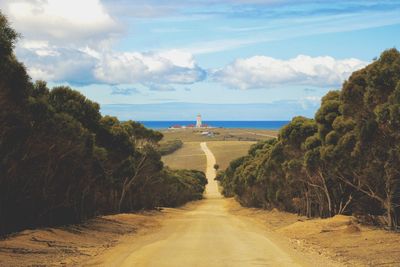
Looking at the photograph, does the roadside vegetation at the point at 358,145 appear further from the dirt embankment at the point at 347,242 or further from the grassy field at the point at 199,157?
the grassy field at the point at 199,157

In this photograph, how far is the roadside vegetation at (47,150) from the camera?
17750 millimetres

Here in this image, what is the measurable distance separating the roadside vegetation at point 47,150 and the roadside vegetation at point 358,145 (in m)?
11.7

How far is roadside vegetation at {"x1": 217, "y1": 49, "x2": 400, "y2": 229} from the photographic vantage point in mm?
19917

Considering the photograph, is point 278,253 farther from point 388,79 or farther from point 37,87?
point 37,87

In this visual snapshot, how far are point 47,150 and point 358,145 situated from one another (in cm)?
1273

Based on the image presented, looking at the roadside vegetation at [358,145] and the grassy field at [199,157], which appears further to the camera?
the grassy field at [199,157]

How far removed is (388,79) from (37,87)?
577 inches

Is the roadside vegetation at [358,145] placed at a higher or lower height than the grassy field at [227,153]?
lower

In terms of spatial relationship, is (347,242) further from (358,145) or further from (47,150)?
(47,150)

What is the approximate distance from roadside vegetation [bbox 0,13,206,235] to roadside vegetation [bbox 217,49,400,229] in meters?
11.7

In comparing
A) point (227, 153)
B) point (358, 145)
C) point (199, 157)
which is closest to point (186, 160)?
point (199, 157)

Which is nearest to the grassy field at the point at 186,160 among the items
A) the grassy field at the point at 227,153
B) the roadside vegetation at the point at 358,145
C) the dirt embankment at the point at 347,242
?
the grassy field at the point at 227,153

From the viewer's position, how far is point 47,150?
22.4 metres

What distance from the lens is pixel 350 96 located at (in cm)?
2181
